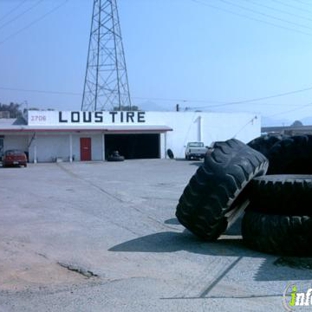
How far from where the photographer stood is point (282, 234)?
754 cm

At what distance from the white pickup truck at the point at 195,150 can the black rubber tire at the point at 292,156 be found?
34792mm

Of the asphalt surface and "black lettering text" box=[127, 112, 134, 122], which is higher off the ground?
"black lettering text" box=[127, 112, 134, 122]

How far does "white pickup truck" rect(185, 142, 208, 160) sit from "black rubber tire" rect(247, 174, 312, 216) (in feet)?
122

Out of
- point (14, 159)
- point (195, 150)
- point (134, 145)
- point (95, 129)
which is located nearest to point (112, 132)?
point (95, 129)

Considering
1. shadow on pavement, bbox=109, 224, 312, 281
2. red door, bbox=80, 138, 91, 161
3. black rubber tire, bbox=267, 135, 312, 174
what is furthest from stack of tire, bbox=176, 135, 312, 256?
red door, bbox=80, 138, 91, 161

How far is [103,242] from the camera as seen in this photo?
8969 millimetres

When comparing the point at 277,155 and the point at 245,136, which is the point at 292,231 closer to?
the point at 277,155

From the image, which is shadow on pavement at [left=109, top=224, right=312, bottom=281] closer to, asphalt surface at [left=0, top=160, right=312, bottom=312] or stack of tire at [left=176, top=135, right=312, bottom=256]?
asphalt surface at [left=0, top=160, right=312, bottom=312]

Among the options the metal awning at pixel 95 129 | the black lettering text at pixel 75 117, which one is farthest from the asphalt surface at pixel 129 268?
the black lettering text at pixel 75 117

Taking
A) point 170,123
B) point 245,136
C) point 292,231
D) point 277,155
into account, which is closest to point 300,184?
point 292,231

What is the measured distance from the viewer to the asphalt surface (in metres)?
5.50

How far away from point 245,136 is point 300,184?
4771 cm

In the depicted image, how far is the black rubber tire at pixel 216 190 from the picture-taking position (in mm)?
8023

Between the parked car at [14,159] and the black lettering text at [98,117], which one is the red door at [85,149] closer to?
the black lettering text at [98,117]
